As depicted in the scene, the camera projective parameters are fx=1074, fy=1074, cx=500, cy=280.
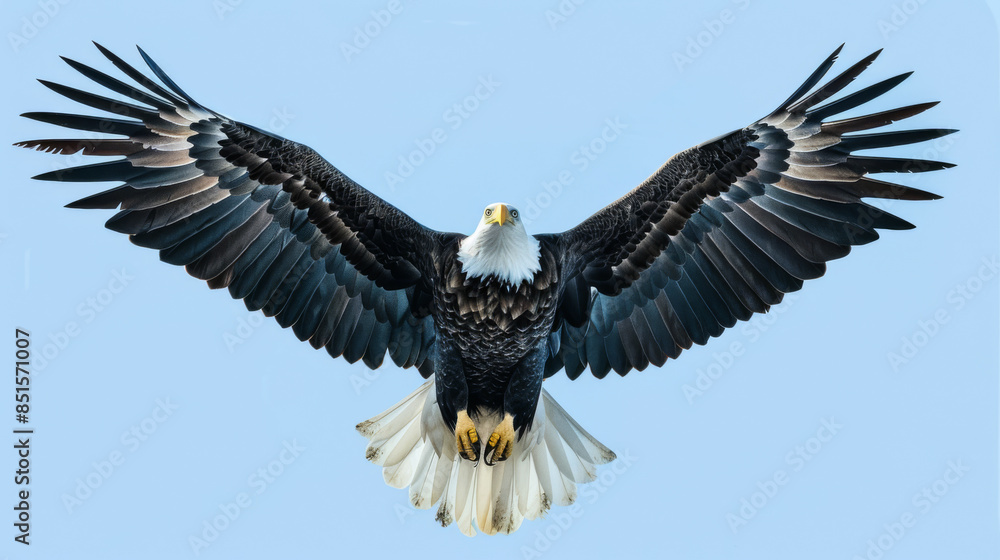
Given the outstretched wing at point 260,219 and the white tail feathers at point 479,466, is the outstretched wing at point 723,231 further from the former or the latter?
the outstretched wing at point 260,219

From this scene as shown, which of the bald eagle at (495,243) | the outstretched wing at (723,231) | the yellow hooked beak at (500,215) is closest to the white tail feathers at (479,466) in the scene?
the bald eagle at (495,243)

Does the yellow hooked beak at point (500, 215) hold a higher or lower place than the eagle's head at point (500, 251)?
higher

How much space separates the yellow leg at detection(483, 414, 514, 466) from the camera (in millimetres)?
6477

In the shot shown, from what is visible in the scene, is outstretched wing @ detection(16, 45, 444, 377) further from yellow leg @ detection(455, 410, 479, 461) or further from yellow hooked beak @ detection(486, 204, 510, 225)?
yellow leg @ detection(455, 410, 479, 461)

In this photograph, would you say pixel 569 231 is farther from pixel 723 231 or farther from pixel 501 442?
pixel 501 442

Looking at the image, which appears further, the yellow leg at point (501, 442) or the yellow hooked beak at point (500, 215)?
the yellow leg at point (501, 442)

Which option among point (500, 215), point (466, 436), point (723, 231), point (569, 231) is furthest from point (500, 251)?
point (723, 231)

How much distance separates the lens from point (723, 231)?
636 cm

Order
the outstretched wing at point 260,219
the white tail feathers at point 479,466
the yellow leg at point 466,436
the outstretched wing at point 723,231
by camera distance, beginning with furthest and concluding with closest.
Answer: the white tail feathers at point 479,466 → the yellow leg at point 466,436 → the outstretched wing at point 723,231 → the outstretched wing at point 260,219

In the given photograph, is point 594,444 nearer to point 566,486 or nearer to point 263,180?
point 566,486

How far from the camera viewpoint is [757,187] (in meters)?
6.25

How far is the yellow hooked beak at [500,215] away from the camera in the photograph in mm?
5898

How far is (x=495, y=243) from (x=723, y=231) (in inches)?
55.5

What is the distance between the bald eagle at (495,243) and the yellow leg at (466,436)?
1cm
